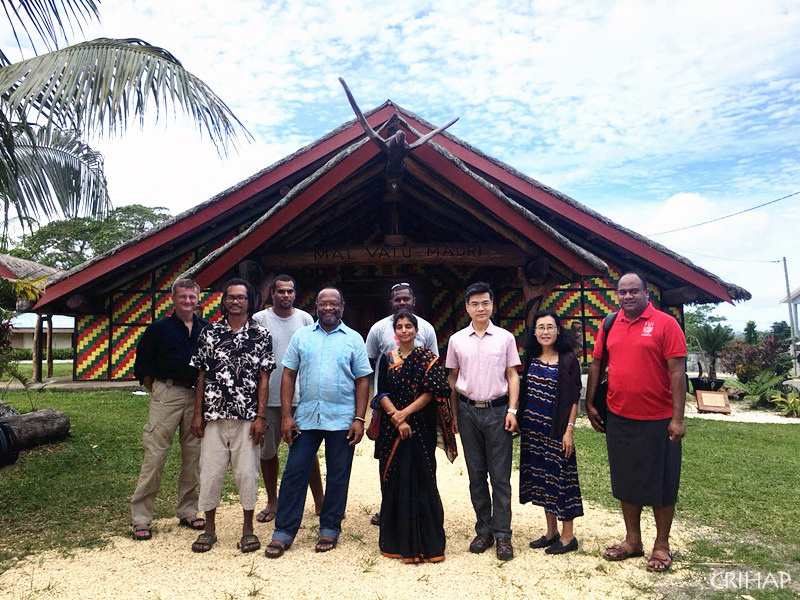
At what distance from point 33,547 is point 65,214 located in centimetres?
380

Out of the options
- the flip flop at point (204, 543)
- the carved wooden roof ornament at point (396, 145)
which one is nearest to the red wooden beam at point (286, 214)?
the carved wooden roof ornament at point (396, 145)

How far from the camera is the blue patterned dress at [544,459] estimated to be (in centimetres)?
362

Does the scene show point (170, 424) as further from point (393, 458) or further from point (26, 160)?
point (26, 160)

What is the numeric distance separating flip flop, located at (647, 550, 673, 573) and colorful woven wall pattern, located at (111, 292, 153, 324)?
34.0ft

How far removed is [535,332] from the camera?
386 cm

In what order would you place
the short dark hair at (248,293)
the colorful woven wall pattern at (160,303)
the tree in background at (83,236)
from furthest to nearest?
1. the tree in background at (83,236)
2. the colorful woven wall pattern at (160,303)
3. the short dark hair at (248,293)

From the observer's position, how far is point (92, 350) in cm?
1166

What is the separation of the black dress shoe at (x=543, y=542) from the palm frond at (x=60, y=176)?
210 inches

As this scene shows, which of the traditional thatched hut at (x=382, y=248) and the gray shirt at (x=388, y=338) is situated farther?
the traditional thatched hut at (x=382, y=248)

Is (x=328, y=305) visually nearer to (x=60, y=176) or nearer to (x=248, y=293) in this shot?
(x=248, y=293)

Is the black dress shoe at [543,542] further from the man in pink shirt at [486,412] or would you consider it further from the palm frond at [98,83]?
the palm frond at [98,83]

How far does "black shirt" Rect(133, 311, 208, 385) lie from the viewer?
13.2 feet

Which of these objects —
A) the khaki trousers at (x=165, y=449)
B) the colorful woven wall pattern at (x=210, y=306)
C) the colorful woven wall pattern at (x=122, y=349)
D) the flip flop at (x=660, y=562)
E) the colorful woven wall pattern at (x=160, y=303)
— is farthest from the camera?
the colorful woven wall pattern at (x=122, y=349)

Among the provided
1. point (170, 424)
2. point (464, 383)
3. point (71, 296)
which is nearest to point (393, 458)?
point (464, 383)
